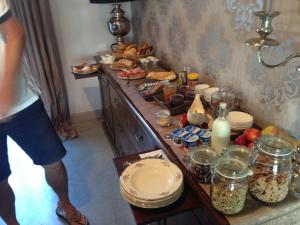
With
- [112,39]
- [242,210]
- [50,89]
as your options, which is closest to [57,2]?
[112,39]

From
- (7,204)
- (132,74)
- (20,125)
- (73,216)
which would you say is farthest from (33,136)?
(132,74)

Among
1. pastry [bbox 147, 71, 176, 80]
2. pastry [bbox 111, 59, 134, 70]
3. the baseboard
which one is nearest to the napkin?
pastry [bbox 147, 71, 176, 80]

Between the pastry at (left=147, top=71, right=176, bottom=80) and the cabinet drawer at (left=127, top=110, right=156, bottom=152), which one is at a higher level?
the pastry at (left=147, top=71, right=176, bottom=80)

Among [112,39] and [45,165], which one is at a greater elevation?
[112,39]

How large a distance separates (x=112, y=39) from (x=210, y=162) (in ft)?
7.24

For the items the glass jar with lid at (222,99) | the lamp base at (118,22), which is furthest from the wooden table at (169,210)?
the lamp base at (118,22)

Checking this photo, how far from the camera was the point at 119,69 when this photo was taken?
2113mm

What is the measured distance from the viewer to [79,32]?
270 cm

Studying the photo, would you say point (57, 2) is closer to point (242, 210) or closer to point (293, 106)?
point (293, 106)

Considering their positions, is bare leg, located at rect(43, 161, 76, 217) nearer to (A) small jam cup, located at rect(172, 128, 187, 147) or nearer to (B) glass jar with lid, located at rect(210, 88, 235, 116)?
(A) small jam cup, located at rect(172, 128, 187, 147)

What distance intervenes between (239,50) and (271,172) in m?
0.67

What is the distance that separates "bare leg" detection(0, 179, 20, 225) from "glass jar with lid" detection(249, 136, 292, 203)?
1.30m

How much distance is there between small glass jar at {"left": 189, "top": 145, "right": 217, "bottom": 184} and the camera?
0.92 m

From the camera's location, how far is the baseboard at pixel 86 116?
3.02 meters
